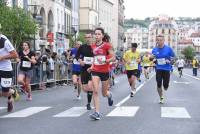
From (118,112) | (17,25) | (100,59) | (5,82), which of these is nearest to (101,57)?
(100,59)

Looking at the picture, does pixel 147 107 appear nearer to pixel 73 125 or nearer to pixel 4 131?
pixel 73 125

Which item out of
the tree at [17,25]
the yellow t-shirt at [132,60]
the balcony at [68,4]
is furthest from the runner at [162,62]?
the balcony at [68,4]

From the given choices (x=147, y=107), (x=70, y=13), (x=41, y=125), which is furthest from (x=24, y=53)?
(x=70, y=13)

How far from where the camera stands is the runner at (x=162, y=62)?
1609 centimetres

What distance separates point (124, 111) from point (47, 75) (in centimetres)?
1293

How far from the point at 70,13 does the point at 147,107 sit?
2271 inches

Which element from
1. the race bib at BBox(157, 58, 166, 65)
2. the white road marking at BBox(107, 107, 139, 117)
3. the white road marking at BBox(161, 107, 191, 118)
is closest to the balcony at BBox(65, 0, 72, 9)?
the race bib at BBox(157, 58, 166, 65)

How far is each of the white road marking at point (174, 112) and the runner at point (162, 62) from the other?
6.59ft

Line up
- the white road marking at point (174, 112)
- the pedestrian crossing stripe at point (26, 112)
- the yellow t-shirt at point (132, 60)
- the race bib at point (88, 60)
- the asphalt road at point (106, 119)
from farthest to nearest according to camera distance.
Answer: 1. the yellow t-shirt at point (132, 60)
2. the race bib at point (88, 60)
3. the pedestrian crossing stripe at point (26, 112)
4. the white road marking at point (174, 112)
5. the asphalt road at point (106, 119)

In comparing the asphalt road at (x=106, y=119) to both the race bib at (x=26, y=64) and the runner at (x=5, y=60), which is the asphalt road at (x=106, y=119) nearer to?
the runner at (x=5, y=60)

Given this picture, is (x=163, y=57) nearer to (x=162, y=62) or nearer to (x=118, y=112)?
(x=162, y=62)

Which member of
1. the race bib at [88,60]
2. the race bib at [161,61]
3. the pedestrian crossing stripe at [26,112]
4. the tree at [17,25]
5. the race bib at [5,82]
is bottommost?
the pedestrian crossing stripe at [26,112]

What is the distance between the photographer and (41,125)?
10820 millimetres

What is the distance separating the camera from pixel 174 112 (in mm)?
13164
